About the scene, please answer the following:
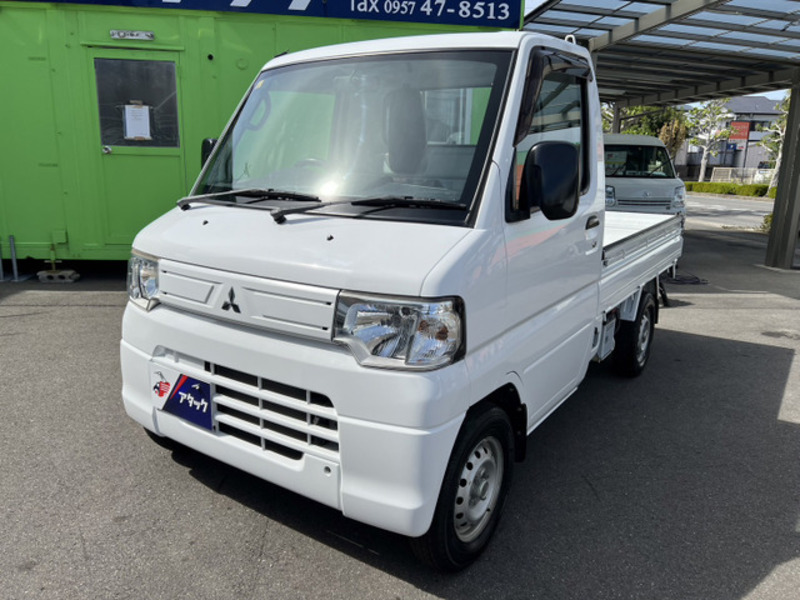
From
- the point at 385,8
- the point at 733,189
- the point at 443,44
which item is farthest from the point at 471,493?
the point at 733,189

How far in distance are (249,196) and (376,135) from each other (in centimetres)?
67

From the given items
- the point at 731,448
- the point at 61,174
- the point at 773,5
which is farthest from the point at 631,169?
the point at 61,174

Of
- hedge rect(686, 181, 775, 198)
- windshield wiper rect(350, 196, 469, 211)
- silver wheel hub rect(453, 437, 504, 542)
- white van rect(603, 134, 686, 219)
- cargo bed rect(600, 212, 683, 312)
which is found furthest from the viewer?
hedge rect(686, 181, 775, 198)

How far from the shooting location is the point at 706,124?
53938mm

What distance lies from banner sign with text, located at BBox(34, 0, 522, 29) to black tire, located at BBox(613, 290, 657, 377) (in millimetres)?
4019

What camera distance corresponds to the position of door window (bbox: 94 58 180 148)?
7258 millimetres

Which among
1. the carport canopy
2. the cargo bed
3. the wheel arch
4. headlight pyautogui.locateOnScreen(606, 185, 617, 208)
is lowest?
the wheel arch

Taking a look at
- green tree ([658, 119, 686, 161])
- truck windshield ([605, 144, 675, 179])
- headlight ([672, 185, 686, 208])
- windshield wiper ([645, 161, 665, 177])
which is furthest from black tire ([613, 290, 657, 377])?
green tree ([658, 119, 686, 161])

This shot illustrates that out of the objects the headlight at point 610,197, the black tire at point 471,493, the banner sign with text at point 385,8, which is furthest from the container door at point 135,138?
the black tire at point 471,493

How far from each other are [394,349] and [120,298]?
583 centimetres

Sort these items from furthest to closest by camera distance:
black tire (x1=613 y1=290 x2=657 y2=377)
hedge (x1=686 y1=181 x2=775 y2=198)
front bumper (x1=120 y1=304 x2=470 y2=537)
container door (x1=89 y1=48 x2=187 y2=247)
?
hedge (x1=686 y1=181 x2=775 y2=198), container door (x1=89 y1=48 x2=187 y2=247), black tire (x1=613 y1=290 x2=657 y2=377), front bumper (x1=120 y1=304 x2=470 y2=537)

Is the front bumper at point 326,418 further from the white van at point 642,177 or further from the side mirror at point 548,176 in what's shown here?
the white van at point 642,177

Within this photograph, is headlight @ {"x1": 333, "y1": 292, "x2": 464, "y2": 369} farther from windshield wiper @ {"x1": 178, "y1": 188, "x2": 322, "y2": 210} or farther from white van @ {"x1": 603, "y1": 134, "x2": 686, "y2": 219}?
white van @ {"x1": 603, "y1": 134, "x2": 686, "y2": 219}

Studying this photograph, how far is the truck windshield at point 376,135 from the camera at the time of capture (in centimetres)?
252
